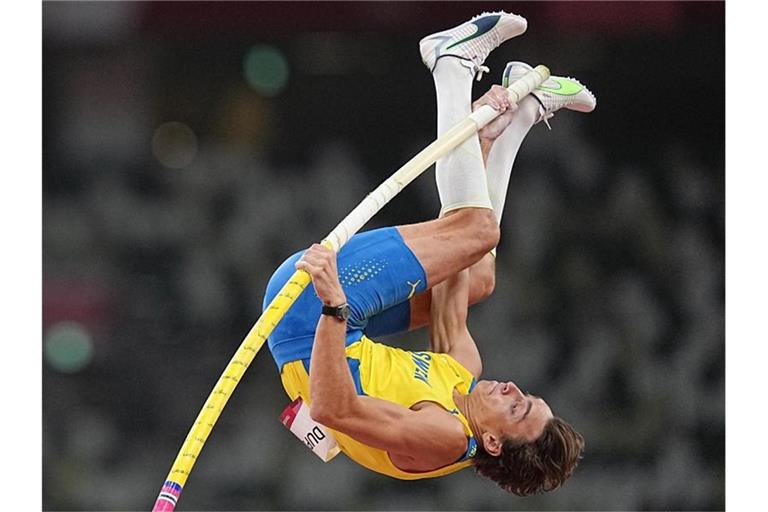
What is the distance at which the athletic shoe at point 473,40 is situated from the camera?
10.9 ft

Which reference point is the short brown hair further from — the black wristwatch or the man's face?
the black wristwatch

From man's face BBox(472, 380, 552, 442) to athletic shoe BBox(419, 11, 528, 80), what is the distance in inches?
34.7

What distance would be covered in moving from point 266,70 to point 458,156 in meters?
1.93

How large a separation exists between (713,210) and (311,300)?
267 centimetres

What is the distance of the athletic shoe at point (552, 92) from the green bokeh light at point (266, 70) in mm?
1640

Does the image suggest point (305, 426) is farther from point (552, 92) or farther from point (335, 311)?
point (552, 92)

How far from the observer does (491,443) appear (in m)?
3.06

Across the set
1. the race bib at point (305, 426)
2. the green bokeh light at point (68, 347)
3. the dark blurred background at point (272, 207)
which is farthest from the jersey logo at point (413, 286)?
the green bokeh light at point (68, 347)

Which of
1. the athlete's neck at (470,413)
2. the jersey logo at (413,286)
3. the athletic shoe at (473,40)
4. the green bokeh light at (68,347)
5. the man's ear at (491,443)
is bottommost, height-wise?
the green bokeh light at (68,347)

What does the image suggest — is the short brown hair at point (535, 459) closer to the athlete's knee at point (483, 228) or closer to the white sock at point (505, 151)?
the athlete's knee at point (483, 228)

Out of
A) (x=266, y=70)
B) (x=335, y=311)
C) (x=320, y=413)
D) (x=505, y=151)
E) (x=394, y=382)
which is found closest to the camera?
(x=335, y=311)

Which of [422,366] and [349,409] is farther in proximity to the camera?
[422,366]

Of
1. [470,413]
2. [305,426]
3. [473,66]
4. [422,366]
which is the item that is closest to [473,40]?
[473,66]

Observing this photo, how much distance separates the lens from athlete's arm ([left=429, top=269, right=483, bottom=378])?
3.27 m
